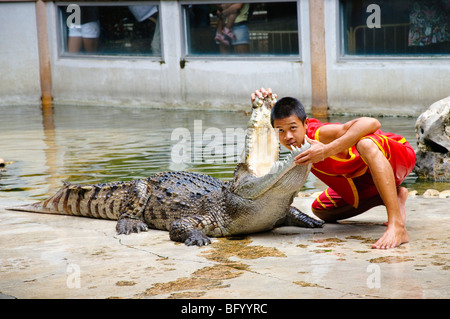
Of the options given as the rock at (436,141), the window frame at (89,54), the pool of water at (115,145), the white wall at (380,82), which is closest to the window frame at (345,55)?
the white wall at (380,82)

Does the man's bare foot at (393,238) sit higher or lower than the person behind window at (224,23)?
lower

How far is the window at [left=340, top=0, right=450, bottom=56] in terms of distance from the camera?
10281 mm

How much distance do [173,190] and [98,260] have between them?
114 centimetres

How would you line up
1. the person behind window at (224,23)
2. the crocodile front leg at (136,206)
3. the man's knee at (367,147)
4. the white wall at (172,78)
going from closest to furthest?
1. the man's knee at (367,147)
2. the crocodile front leg at (136,206)
3. the white wall at (172,78)
4. the person behind window at (224,23)

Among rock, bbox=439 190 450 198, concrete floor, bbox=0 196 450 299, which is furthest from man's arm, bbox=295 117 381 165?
rock, bbox=439 190 450 198

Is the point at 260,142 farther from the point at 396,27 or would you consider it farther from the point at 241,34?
the point at 241,34

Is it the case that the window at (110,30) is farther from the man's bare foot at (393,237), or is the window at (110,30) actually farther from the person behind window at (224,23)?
the man's bare foot at (393,237)

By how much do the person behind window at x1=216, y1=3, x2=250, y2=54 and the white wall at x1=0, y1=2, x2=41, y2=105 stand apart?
404 cm

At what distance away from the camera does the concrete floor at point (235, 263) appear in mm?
3270

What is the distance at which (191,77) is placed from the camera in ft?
39.9

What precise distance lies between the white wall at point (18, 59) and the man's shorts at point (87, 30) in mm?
825

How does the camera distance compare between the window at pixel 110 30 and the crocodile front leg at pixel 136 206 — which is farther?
the window at pixel 110 30

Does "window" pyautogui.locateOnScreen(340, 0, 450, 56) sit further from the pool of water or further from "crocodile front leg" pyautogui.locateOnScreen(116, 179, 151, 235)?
"crocodile front leg" pyautogui.locateOnScreen(116, 179, 151, 235)

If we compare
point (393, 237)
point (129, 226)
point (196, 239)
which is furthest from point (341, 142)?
point (129, 226)
